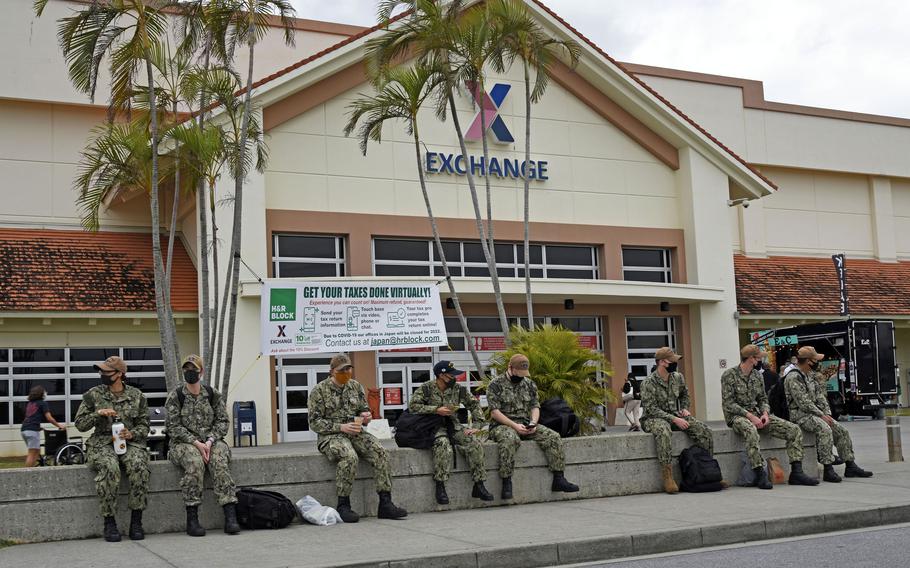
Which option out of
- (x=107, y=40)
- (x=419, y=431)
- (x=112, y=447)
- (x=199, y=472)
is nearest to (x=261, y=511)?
(x=199, y=472)

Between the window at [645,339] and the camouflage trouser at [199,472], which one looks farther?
the window at [645,339]

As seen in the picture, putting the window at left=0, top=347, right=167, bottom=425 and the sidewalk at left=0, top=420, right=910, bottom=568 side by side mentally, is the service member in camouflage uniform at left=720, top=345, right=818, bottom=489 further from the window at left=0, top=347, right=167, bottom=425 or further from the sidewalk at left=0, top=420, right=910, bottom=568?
the window at left=0, top=347, right=167, bottom=425

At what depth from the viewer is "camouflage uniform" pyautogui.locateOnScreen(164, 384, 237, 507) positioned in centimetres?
999

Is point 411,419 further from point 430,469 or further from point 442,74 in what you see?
point 442,74

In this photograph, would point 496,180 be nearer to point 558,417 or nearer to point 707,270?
point 707,270

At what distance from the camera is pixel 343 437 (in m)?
11.1

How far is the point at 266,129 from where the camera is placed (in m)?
24.2

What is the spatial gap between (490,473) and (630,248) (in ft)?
58.6

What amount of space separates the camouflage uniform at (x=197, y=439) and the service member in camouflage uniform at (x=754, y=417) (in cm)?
632

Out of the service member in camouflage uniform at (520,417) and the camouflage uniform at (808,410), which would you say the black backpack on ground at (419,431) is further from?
the camouflage uniform at (808,410)

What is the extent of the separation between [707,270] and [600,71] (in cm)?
628

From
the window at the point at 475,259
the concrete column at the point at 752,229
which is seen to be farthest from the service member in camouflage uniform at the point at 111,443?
the concrete column at the point at 752,229

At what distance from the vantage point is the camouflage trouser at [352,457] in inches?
424

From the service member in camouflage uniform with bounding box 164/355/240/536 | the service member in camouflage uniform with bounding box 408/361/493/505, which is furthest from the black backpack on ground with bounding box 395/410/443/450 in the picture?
the service member in camouflage uniform with bounding box 164/355/240/536
